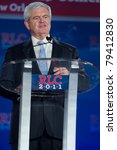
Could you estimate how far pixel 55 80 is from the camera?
3.27 meters

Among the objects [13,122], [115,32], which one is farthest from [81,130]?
[115,32]

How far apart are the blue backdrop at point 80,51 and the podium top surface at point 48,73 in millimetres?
1673

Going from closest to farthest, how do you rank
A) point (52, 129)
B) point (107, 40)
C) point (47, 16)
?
1. point (107, 40)
2. point (52, 129)
3. point (47, 16)

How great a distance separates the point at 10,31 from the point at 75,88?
196 centimetres

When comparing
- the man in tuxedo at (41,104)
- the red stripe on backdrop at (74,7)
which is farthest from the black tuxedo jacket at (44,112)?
the red stripe on backdrop at (74,7)

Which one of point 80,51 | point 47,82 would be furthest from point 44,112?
point 80,51

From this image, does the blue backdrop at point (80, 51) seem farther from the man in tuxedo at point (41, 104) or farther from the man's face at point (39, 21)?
the man's face at point (39, 21)

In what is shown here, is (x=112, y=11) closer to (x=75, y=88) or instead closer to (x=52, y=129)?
(x=75, y=88)

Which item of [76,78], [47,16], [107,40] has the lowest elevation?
[76,78]

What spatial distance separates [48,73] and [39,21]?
118 centimetres

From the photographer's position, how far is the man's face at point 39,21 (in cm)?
432

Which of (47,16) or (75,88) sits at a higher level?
(47,16)

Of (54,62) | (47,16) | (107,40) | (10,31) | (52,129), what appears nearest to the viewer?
(54,62)

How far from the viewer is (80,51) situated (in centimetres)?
511
